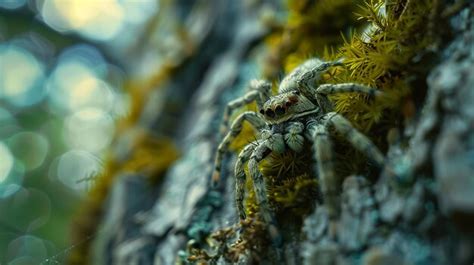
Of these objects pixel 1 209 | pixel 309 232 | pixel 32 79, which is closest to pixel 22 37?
pixel 32 79

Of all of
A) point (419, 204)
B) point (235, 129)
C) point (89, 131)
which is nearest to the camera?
point (419, 204)

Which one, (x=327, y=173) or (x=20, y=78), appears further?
(x=20, y=78)

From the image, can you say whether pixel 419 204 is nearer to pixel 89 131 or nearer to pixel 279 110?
pixel 279 110

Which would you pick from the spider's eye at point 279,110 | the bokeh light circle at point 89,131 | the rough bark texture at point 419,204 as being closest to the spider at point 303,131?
the spider's eye at point 279,110

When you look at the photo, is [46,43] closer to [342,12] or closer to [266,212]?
[342,12]

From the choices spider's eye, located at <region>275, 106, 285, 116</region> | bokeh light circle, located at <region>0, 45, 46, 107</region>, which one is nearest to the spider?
spider's eye, located at <region>275, 106, 285, 116</region>

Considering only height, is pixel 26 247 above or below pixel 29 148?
below

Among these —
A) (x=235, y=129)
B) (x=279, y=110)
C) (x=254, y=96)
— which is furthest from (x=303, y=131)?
(x=254, y=96)
